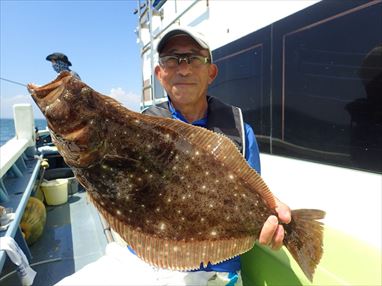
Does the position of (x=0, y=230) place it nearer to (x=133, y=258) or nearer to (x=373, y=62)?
(x=133, y=258)

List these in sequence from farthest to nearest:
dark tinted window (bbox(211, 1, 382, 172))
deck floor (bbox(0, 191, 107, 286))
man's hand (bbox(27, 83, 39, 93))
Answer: deck floor (bbox(0, 191, 107, 286)) < dark tinted window (bbox(211, 1, 382, 172)) < man's hand (bbox(27, 83, 39, 93))

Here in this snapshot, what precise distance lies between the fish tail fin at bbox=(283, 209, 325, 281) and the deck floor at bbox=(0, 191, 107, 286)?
3340 mm

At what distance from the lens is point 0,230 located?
10.8 feet

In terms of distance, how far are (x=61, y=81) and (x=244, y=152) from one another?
1.40m

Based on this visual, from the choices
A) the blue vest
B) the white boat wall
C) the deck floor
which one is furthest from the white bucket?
the blue vest

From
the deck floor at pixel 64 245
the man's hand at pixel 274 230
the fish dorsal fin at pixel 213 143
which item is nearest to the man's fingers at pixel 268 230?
the man's hand at pixel 274 230

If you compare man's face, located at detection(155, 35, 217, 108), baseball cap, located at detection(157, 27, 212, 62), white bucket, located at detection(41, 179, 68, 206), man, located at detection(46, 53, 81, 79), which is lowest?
white bucket, located at detection(41, 179, 68, 206)

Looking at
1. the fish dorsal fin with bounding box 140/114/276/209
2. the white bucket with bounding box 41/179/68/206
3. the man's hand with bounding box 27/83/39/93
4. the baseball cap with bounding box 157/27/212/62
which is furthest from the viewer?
the white bucket with bounding box 41/179/68/206

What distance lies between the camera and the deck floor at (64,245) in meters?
4.05

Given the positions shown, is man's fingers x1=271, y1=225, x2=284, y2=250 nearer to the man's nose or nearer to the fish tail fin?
the fish tail fin

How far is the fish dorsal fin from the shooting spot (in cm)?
162

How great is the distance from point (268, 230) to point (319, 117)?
200cm

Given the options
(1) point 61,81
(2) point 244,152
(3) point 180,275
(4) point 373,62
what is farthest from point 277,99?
(1) point 61,81

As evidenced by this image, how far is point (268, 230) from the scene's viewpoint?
1631 millimetres
